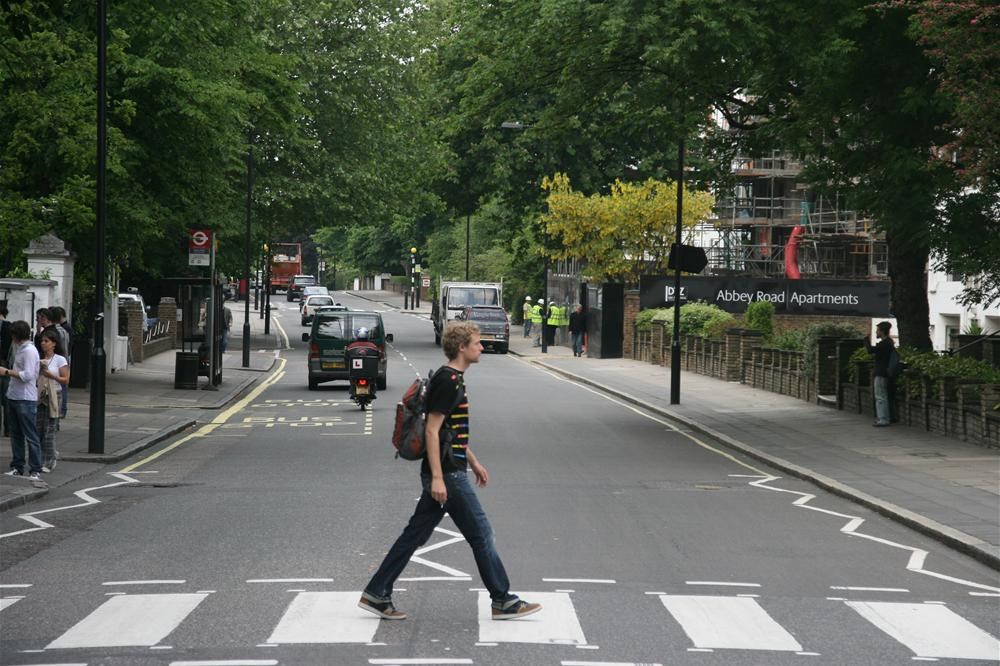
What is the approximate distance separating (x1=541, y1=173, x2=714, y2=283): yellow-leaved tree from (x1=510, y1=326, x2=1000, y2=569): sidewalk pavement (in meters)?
18.7

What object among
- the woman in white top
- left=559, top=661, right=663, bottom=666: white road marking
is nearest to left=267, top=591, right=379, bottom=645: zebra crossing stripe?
left=559, top=661, right=663, bottom=666: white road marking

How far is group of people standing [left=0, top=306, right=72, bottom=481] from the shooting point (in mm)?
16125

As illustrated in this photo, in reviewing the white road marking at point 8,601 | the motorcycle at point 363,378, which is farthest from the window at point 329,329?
the white road marking at point 8,601

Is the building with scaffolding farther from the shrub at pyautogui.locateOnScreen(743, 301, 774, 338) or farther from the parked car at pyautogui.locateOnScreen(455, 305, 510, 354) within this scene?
the shrub at pyautogui.locateOnScreen(743, 301, 774, 338)

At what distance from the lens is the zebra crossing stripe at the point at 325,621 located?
337 inches

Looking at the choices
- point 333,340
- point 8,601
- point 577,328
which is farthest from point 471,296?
point 8,601

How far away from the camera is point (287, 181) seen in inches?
2004

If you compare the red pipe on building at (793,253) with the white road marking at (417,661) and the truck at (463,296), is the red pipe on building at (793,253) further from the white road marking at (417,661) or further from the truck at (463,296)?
the white road marking at (417,661)

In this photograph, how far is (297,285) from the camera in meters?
123

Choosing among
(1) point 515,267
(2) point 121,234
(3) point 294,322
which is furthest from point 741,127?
(3) point 294,322

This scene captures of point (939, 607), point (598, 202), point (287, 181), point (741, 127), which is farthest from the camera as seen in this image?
point (598, 202)

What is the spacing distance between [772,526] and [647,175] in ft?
144

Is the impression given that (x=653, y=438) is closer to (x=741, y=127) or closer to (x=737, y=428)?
(x=737, y=428)

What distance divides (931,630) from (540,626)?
2.52m
